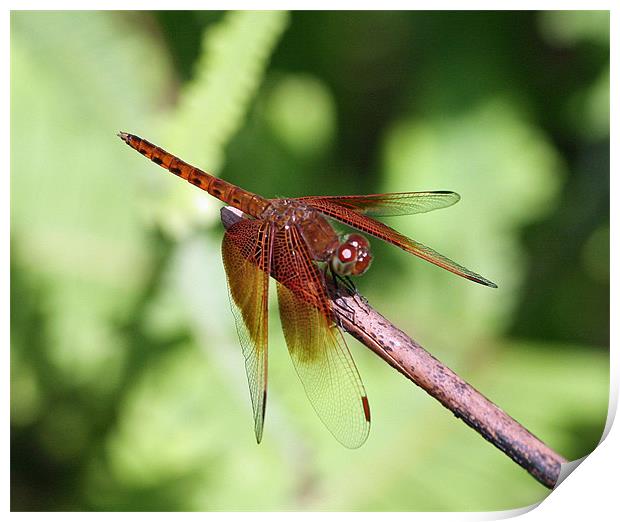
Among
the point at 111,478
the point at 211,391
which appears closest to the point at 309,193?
the point at 211,391

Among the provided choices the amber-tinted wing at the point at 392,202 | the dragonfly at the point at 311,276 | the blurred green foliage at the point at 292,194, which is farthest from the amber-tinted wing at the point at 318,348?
the blurred green foliage at the point at 292,194

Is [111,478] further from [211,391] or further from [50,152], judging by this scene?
[50,152]

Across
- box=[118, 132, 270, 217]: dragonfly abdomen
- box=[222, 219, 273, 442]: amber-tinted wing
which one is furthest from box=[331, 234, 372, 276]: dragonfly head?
box=[118, 132, 270, 217]: dragonfly abdomen

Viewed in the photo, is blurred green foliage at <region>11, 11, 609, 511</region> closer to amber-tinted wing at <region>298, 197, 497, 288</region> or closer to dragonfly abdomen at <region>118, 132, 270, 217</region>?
dragonfly abdomen at <region>118, 132, 270, 217</region>

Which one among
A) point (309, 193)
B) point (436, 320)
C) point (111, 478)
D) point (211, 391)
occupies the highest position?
point (309, 193)

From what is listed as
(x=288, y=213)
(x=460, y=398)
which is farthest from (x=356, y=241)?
(x=460, y=398)

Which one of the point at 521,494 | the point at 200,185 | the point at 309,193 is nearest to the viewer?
the point at 200,185
